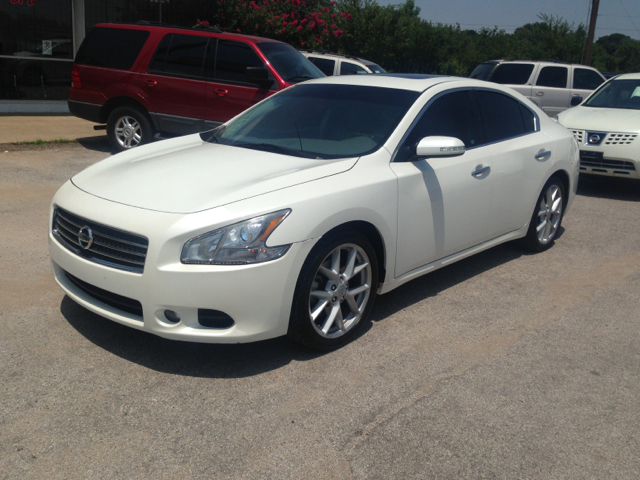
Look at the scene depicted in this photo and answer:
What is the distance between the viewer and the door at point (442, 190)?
4.28 meters

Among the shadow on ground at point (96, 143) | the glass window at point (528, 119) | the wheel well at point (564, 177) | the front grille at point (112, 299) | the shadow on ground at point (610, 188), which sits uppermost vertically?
the glass window at point (528, 119)

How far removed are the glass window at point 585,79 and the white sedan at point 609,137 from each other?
21.7 ft

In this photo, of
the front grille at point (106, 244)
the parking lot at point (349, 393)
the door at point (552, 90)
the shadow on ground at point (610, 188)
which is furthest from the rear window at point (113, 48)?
the door at point (552, 90)

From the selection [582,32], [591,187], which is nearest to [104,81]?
[591,187]

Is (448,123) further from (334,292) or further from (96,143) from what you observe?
(96,143)

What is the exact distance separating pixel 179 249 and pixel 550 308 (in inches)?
115

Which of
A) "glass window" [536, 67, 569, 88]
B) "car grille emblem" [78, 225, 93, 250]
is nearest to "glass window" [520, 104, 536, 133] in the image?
"car grille emblem" [78, 225, 93, 250]

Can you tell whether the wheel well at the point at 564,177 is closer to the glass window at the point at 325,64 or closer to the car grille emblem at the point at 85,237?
the car grille emblem at the point at 85,237

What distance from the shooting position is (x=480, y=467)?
289 centimetres

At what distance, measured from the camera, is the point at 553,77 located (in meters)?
16.1

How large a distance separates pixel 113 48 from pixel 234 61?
6.44 ft

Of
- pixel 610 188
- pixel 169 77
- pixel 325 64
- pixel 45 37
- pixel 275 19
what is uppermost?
pixel 275 19

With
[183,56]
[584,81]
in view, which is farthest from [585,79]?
[183,56]

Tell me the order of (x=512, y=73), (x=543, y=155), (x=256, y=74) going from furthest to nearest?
(x=512, y=73) → (x=256, y=74) → (x=543, y=155)
